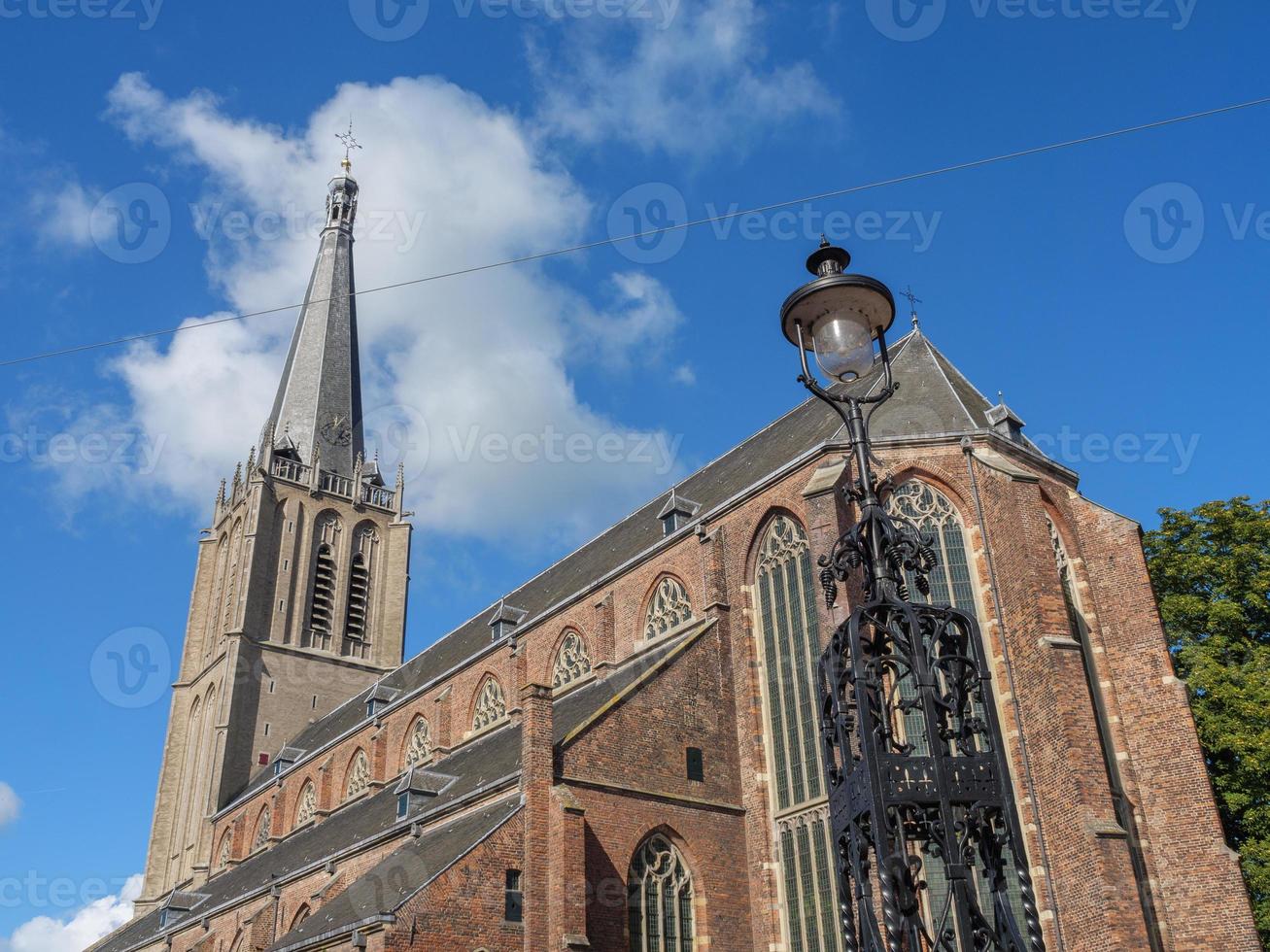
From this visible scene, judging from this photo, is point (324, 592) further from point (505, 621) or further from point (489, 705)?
point (489, 705)

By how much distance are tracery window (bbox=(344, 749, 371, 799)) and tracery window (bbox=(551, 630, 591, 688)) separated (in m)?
9.08

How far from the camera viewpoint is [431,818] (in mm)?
21391

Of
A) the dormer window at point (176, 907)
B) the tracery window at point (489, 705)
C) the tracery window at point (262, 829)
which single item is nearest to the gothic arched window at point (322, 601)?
the tracery window at point (262, 829)

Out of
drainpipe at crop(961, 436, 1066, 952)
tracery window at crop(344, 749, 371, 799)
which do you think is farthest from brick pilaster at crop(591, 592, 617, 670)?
tracery window at crop(344, 749, 371, 799)

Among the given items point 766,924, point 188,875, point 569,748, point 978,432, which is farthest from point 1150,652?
point 188,875

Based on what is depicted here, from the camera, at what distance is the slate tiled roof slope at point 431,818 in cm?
1942

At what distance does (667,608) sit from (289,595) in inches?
978

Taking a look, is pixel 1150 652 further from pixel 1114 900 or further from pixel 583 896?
pixel 583 896

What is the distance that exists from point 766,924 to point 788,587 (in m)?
5.95

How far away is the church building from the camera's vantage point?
1642 centimetres

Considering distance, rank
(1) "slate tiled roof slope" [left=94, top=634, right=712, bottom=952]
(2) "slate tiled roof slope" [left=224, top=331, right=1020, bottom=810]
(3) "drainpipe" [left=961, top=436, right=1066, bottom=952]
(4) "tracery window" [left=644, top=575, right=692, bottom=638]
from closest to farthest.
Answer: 1. (3) "drainpipe" [left=961, top=436, right=1066, bottom=952]
2. (1) "slate tiled roof slope" [left=94, top=634, right=712, bottom=952]
3. (2) "slate tiled roof slope" [left=224, top=331, right=1020, bottom=810]
4. (4) "tracery window" [left=644, top=575, right=692, bottom=638]

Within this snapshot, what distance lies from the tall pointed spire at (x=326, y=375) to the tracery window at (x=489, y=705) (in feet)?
66.8

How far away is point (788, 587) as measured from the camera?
20.6 metres

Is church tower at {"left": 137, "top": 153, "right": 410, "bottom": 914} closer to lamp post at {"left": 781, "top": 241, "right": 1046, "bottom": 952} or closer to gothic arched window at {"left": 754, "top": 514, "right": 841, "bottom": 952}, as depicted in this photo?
gothic arched window at {"left": 754, "top": 514, "right": 841, "bottom": 952}
